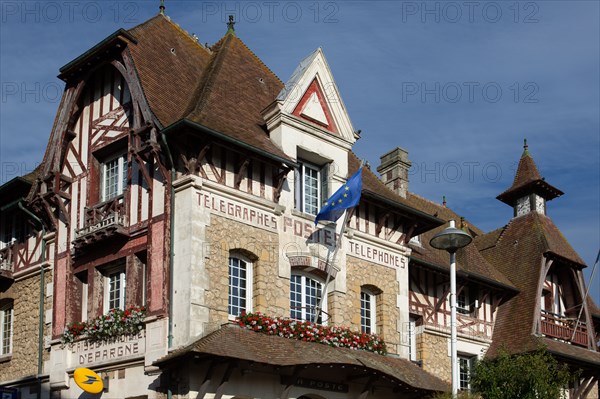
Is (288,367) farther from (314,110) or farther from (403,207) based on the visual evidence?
(314,110)

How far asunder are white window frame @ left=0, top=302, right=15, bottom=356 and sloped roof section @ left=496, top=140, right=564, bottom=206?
16666 millimetres

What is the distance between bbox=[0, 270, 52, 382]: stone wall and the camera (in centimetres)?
2298

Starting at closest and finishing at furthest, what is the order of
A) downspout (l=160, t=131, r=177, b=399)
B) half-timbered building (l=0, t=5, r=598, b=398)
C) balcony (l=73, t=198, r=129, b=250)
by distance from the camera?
1. downspout (l=160, t=131, r=177, b=399)
2. half-timbered building (l=0, t=5, r=598, b=398)
3. balcony (l=73, t=198, r=129, b=250)

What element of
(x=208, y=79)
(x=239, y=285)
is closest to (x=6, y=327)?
(x=239, y=285)

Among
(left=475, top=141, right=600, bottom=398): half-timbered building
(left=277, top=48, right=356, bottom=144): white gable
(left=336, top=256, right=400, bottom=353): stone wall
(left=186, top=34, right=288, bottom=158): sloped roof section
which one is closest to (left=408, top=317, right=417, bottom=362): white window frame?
(left=336, top=256, right=400, bottom=353): stone wall

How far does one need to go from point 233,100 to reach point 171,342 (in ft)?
19.2

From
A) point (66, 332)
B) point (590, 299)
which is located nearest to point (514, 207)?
point (590, 299)

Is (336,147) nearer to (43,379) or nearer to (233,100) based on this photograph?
→ (233,100)

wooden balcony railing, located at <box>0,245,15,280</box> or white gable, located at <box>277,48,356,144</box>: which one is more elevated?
white gable, located at <box>277,48,356,144</box>

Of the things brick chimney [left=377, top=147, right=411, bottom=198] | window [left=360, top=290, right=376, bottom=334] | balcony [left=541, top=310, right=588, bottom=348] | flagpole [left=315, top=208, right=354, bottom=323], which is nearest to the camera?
flagpole [left=315, top=208, right=354, bottom=323]

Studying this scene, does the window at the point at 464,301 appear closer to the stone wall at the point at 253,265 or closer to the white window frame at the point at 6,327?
the stone wall at the point at 253,265

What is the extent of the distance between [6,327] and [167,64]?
307 inches

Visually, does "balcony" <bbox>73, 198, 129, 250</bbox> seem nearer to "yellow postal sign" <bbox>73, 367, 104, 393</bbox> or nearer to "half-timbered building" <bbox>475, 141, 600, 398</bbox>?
"yellow postal sign" <bbox>73, 367, 104, 393</bbox>

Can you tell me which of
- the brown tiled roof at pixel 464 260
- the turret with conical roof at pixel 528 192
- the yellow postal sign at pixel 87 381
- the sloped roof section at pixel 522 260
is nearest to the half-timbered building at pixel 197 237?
the yellow postal sign at pixel 87 381
